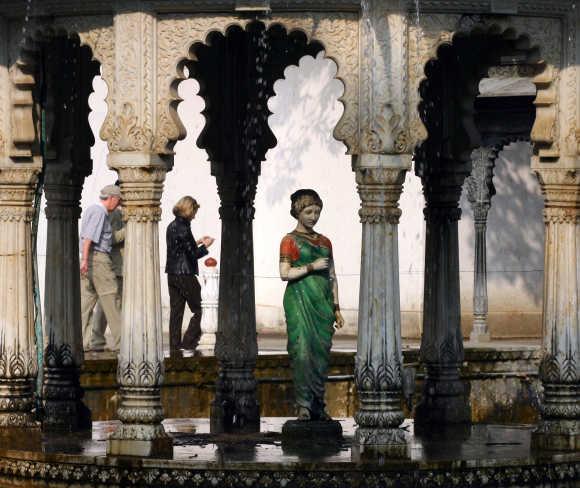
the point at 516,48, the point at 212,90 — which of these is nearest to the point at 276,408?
the point at 212,90

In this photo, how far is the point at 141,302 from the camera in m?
16.9

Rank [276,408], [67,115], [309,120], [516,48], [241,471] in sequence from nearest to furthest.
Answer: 1. [241,471]
2. [516,48]
3. [67,115]
4. [276,408]
5. [309,120]

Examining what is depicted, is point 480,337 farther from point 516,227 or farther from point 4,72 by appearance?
point 4,72

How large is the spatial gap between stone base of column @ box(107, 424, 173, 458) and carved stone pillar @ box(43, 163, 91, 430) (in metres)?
2.37

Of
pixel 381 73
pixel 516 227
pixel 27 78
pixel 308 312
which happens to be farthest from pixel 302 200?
pixel 516 227

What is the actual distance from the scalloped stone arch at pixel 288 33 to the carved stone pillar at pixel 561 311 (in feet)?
5.58

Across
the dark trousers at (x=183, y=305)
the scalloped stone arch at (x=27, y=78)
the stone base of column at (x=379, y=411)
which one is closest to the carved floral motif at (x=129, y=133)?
the scalloped stone arch at (x=27, y=78)

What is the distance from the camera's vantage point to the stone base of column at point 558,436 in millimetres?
17422

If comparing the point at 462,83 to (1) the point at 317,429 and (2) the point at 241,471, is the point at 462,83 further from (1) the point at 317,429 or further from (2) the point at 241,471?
(2) the point at 241,471

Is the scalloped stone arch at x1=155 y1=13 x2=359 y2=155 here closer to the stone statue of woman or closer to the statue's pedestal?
the stone statue of woman

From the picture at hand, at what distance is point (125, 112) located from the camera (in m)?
16.9

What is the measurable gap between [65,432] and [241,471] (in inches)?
111

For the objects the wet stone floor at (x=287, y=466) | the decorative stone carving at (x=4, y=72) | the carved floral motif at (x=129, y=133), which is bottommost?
the wet stone floor at (x=287, y=466)

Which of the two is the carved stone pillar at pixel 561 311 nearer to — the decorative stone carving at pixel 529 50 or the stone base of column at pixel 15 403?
the decorative stone carving at pixel 529 50
